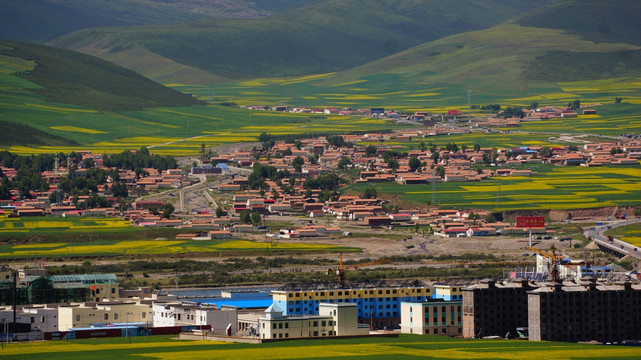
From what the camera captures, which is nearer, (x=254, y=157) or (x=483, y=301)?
(x=483, y=301)

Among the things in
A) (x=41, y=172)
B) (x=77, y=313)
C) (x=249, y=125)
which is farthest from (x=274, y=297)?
(x=249, y=125)

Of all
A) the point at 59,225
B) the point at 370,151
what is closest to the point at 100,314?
the point at 59,225

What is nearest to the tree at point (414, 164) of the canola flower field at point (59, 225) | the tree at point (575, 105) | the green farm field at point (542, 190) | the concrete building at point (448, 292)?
the green farm field at point (542, 190)

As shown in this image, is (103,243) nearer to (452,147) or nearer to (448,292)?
(448,292)

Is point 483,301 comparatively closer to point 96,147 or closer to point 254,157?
point 254,157

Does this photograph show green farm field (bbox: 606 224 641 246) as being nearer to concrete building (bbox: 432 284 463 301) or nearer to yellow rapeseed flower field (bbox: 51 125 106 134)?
concrete building (bbox: 432 284 463 301)

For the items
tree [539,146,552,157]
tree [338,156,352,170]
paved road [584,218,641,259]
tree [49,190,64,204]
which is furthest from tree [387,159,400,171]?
paved road [584,218,641,259]

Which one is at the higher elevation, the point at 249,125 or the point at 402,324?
the point at 249,125
